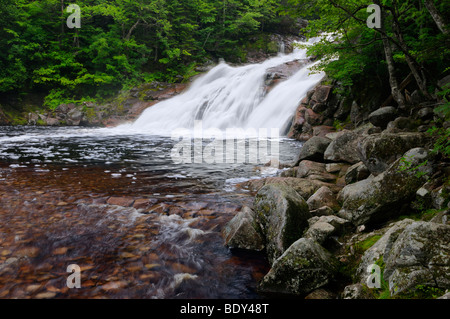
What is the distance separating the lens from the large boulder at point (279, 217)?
3.76 meters

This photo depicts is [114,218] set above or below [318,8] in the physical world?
below

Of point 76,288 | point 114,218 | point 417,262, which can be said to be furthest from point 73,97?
point 417,262

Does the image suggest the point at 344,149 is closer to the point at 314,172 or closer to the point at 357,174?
the point at 314,172

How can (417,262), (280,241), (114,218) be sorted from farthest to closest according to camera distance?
1. (114,218)
2. (280,241)
3. (417,262)

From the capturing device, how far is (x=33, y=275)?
11.0 feet

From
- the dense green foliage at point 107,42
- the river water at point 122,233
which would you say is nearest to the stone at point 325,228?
the river water at point 122,233

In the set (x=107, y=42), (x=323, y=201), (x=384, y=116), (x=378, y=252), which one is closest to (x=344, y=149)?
(x=384, y=116)

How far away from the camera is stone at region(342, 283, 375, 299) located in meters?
2.50

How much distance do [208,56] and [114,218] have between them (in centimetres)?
3140

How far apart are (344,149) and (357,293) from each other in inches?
203

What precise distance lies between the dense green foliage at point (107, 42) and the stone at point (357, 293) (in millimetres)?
28597

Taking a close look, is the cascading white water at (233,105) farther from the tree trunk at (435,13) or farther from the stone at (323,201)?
the stone at (323,201)

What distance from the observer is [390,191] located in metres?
3.81
